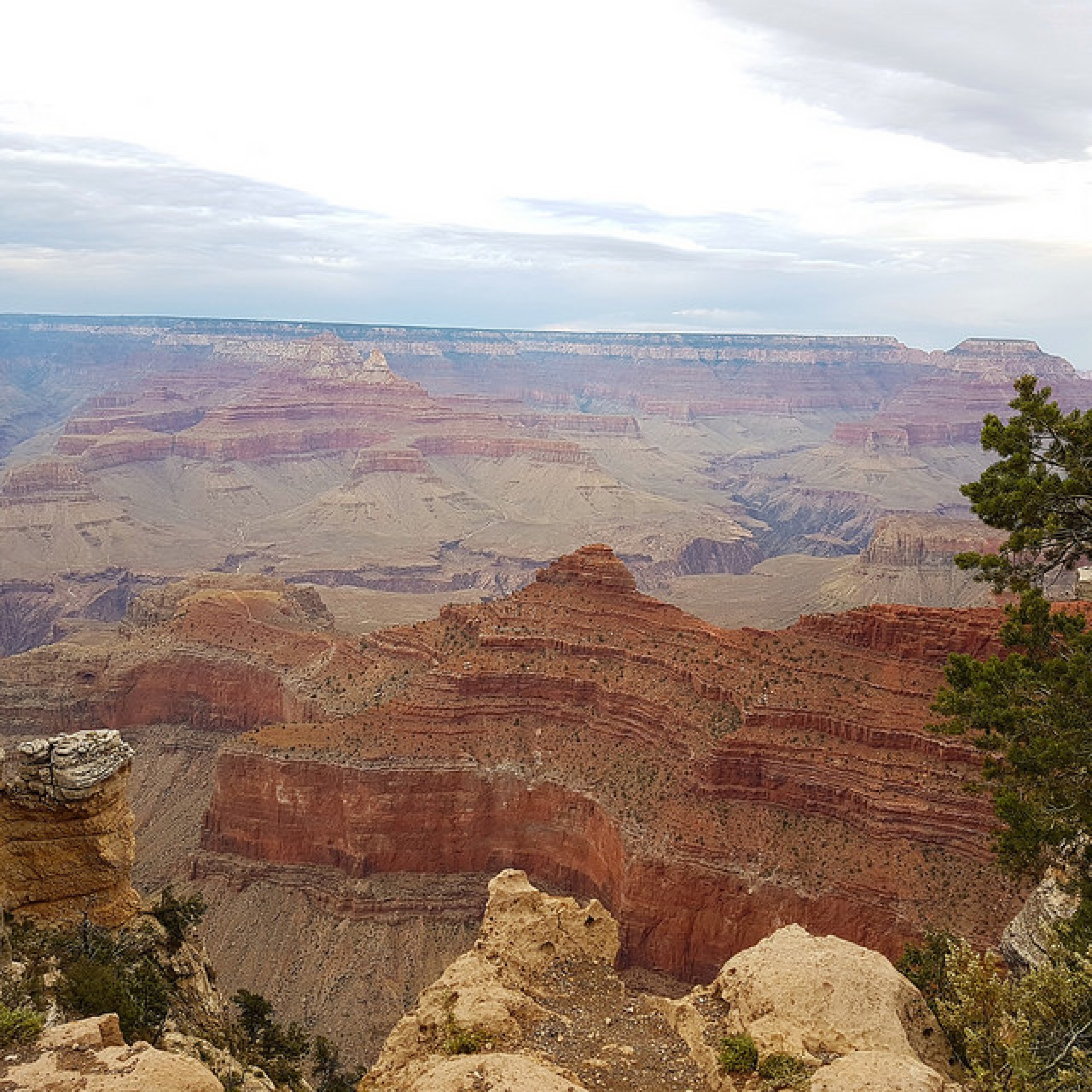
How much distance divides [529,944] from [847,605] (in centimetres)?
11884

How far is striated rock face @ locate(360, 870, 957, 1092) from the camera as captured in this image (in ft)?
56.8

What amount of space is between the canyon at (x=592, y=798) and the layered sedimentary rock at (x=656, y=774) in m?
0.11

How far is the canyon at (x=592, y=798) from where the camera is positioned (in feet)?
130

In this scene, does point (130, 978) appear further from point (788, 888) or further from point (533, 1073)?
point (788, 888)

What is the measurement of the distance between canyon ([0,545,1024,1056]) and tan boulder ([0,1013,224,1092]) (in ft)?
93.5

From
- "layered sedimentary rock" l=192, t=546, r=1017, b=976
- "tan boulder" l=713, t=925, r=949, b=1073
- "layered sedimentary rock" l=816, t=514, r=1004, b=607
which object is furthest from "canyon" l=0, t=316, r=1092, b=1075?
"layered sedimentary rock" l=816, t=514, r=1004, b=607

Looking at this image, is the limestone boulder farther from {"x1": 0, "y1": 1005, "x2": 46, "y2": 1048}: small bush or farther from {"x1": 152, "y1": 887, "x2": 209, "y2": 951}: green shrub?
{"x1": 152, "y1": 887, "x2": 209, "y2": 951}: green shrub

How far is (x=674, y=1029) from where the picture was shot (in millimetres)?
21812

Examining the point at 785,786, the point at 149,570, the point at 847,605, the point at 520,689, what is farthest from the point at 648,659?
the point at 149,570

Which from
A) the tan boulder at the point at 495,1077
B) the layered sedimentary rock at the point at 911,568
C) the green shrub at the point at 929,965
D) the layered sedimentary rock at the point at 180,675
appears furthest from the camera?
the layered sedimentary rock at the point at 911,568

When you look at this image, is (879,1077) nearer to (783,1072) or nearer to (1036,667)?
(783,1072)

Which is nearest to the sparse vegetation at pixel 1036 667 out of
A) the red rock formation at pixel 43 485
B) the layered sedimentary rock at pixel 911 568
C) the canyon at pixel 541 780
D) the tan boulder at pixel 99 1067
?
the canyon at pixel 541 780

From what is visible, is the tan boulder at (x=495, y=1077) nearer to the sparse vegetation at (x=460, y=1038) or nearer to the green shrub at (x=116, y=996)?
the sparse vegetation at (x=460, y=1038)

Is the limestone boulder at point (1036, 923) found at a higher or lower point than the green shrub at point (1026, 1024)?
lower
